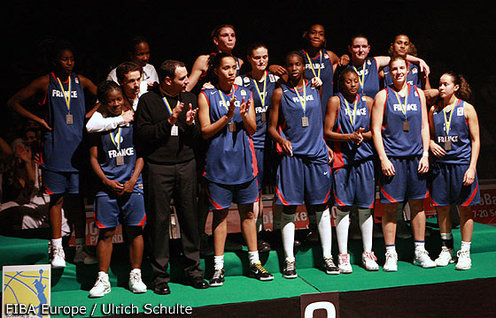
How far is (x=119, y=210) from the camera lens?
365cm

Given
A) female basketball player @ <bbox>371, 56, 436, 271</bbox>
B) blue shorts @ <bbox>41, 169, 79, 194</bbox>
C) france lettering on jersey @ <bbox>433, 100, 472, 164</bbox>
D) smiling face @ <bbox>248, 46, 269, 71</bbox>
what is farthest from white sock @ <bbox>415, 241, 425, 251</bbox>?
blue shorts @ <bbox>41, 169, 79, 194</bbox>

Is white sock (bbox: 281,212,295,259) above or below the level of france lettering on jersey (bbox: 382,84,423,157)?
below

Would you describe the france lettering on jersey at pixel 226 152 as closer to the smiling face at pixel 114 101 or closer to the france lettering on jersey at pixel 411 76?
the smiling face at pixel 114 101

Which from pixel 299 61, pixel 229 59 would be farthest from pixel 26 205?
pixel 299 61

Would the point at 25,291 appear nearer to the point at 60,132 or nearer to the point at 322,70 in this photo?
the point at 60,132

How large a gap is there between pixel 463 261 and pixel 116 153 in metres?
2.92

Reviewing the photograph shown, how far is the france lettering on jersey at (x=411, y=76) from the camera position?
15.0 ft

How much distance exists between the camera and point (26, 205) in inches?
215

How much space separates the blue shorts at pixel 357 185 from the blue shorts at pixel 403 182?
0.11 meters

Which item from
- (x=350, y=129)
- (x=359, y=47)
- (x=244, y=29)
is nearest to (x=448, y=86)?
(x=359, y=47)

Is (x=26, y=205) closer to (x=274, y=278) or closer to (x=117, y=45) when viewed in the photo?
(x=117, y=45)

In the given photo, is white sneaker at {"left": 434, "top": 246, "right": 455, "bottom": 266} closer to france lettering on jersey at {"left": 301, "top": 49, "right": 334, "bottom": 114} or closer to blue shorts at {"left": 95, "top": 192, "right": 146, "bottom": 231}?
france lettering on jersey at {"left": 301, "top": 49, "right": 334, "bottom": 114}

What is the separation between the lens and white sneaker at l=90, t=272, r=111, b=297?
356 cm

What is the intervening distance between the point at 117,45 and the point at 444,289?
12.9ft
